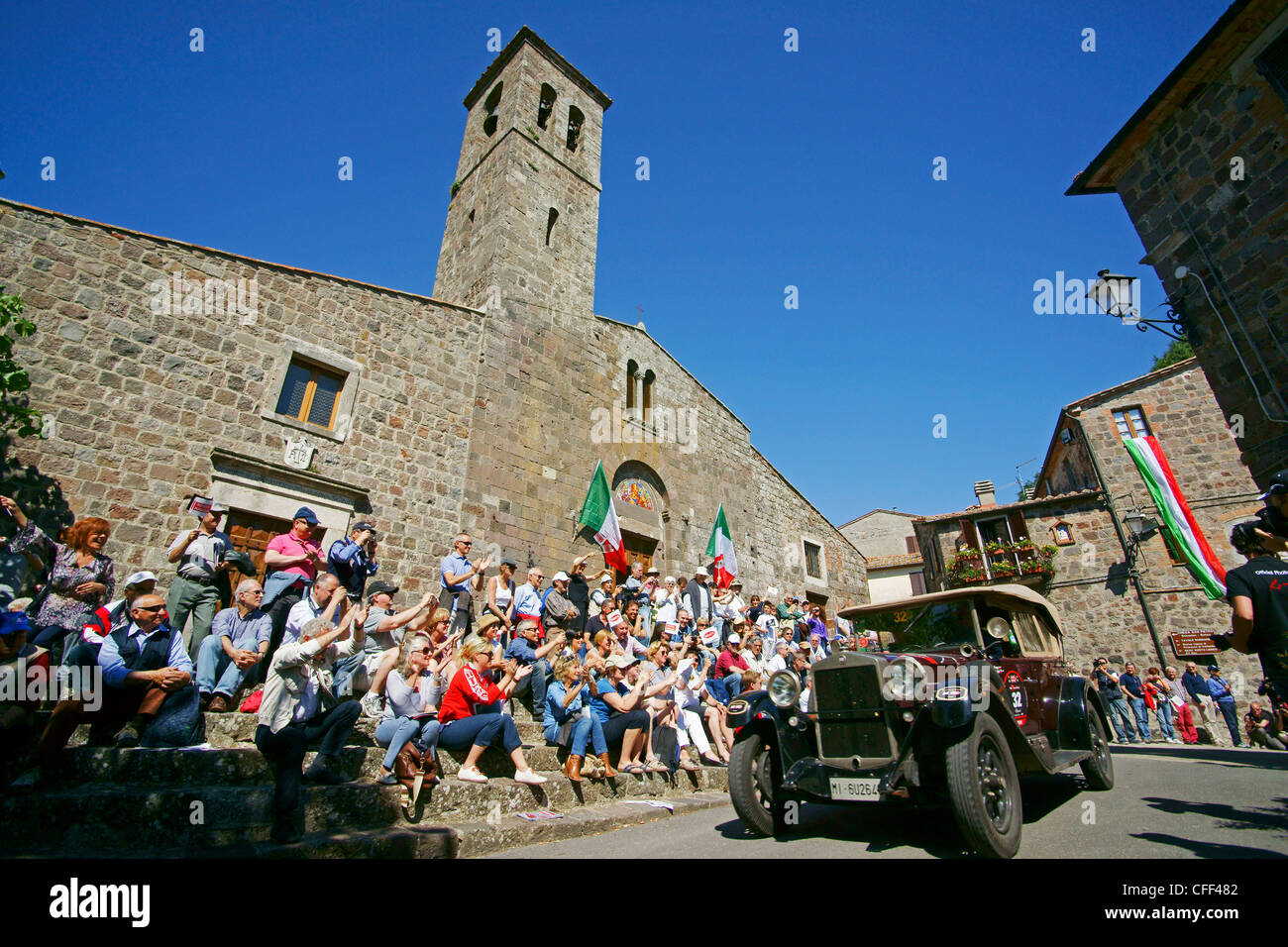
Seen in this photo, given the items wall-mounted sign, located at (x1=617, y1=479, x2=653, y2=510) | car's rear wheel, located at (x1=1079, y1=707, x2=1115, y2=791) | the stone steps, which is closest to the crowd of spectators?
the stone steps

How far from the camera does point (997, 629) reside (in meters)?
5.27

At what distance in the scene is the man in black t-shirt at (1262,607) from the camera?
11.5 feet

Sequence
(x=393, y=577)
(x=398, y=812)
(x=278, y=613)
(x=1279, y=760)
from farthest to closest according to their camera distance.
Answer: (x=393, y=577)
(x=1279, y=760)
(x=278, y=613)
(x=398, y=812)

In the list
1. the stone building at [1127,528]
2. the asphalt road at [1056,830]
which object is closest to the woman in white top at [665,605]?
the asphalt road at [1056,830]

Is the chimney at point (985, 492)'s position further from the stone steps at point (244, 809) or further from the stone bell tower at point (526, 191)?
the stone steps at point (244, 809)

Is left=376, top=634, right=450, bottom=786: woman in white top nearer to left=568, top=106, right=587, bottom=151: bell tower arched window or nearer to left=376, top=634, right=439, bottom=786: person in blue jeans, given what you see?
left=376, top=634, right=439, bottom=786: person in blue jeans

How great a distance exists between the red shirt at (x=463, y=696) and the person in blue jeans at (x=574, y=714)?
969 mm

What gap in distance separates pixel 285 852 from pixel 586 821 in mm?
2294

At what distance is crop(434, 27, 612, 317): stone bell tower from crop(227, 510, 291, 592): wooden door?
603 cm

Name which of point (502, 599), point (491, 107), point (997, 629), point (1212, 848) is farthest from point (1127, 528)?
point (491, 107)

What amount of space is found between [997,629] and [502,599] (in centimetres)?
614
